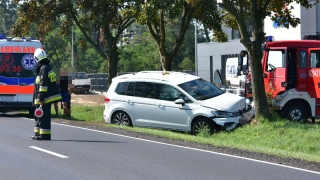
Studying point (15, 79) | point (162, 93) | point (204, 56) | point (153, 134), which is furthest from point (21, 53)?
point (204, 56)

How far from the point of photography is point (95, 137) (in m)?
15.3

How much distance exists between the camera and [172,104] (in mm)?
18359

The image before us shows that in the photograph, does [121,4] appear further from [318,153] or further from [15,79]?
[318,153]

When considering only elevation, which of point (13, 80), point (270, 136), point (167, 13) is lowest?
point (270, 136)

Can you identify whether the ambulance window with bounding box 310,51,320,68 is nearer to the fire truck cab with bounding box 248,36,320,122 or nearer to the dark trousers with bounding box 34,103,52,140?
the fire truck cab with bounding box 248,36,320,122

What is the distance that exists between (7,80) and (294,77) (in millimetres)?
10266

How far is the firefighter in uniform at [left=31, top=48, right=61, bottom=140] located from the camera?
1413cm

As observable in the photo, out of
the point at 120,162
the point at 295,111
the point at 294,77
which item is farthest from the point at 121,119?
the point at 120,162

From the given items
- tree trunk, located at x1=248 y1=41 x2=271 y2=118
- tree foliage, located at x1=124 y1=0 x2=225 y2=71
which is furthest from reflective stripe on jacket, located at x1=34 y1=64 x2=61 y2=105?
tree foliage, located at x1=124 y1=0 x2=225 y2=71

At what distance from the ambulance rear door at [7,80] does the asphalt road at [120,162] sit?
731 cm

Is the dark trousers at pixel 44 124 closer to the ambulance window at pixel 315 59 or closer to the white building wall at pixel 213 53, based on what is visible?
the ambulance window at pixel 315 59

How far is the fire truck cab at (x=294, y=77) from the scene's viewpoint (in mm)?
20203

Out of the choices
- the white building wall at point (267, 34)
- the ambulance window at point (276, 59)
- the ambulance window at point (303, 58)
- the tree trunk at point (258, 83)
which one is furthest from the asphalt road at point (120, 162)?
the white building wall at point (267, 34)

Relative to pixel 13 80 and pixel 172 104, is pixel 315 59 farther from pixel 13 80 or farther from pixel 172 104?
pixel 13 80
